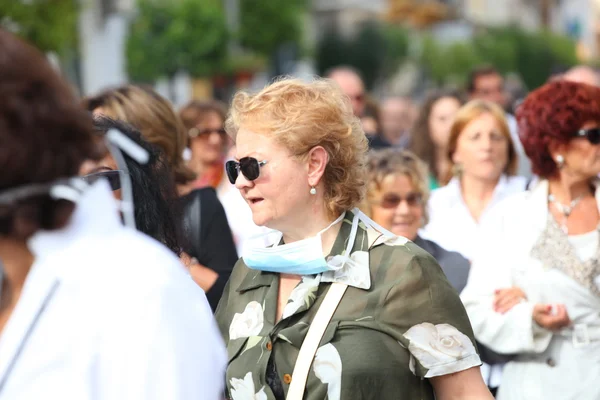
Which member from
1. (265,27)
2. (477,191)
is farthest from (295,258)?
(265,27)

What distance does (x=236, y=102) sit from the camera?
139 inches

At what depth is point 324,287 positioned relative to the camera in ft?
10.7

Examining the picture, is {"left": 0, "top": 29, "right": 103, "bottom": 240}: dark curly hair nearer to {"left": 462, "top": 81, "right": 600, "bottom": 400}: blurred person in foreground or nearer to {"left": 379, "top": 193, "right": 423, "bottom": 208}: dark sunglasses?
{"left": 462, "top": 81, "right": 600, "bottom": 400}: blurred person in foreground

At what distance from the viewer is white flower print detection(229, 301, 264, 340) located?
3326 mm

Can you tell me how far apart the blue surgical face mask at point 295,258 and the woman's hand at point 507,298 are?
1.26 m

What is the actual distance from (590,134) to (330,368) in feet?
7.12

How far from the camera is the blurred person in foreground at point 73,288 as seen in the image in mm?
1799

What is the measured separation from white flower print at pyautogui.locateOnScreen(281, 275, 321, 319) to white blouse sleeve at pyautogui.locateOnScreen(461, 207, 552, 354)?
1.36 m

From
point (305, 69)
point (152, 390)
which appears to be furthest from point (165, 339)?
point (305, 69)

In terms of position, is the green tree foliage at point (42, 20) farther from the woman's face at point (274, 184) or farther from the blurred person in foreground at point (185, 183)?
the woman's face at point (274, 184)

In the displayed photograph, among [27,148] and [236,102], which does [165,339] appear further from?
[236,102]

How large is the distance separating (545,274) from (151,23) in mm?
30859

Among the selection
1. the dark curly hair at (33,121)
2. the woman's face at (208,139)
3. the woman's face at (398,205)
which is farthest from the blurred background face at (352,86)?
the dark curly hair at (33,121)

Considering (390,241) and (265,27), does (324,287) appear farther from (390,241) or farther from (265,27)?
(265,27)
